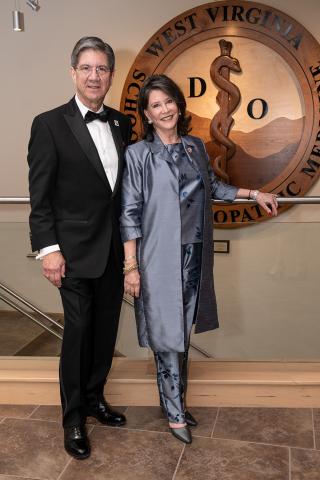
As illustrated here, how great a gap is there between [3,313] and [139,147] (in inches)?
55.3

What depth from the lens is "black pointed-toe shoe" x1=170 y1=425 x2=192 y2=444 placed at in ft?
7.22

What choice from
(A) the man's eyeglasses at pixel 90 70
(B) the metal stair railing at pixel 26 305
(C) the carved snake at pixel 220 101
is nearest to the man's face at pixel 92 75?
(A) the man's eyeglasses at pixel 90 70

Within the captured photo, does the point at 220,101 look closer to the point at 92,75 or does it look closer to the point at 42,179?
the point at 92,75

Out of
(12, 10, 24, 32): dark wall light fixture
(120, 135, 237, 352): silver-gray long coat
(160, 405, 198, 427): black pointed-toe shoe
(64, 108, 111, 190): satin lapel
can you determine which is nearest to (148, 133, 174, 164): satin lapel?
(120, 135, 237, 352): silver-gray long coat

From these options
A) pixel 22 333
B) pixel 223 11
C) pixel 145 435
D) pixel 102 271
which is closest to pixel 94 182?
pixel 102 271

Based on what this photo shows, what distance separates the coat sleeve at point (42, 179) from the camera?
1901 millimetres

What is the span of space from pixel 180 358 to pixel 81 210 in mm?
759

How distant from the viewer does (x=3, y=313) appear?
291 cm

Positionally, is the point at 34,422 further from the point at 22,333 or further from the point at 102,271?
the point at 102,271

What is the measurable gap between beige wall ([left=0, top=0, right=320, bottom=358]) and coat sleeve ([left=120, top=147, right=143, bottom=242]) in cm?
72

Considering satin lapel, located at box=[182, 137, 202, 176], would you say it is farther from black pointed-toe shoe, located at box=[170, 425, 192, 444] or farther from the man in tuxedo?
black pointed-toe shoe, located at box=[170, 425, 192, 444]

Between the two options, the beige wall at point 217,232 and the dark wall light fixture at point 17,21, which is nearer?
the beige wall at point 217,232

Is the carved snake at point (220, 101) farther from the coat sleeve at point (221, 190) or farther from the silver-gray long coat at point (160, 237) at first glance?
the silver-gray long coat at point (160, 237)

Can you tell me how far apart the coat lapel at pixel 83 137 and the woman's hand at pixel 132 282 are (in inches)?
15.3
